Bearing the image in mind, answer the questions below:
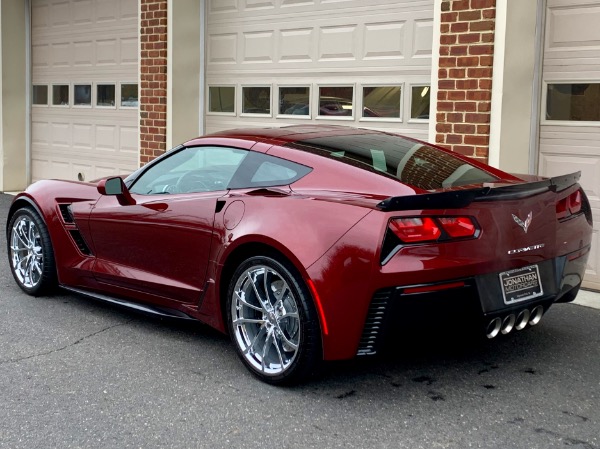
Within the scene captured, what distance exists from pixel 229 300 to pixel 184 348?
0.65m

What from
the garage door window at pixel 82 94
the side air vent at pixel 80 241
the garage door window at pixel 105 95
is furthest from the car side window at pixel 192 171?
the garage door window at pixel 82 94

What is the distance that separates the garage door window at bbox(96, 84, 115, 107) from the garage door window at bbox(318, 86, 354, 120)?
4.06 metres

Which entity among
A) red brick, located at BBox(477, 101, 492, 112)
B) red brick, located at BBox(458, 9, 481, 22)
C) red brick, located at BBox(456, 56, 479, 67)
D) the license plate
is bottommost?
the license plate

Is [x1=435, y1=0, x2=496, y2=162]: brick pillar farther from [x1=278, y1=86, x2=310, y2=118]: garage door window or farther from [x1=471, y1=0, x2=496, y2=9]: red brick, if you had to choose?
[x1=278, y1=86, x2=310, y2=118]: garage door window

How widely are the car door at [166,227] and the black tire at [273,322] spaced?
387 mm

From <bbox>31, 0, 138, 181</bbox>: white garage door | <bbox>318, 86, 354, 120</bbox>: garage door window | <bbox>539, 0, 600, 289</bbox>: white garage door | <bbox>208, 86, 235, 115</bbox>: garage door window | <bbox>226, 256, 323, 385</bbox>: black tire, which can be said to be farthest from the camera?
<bbox>31, 0, 138, 181</bbox>: white garage door

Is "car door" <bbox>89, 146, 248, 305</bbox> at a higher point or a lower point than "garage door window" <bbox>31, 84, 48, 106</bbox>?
lower

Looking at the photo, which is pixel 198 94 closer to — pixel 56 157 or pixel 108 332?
pixel 56 157

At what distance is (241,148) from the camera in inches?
200

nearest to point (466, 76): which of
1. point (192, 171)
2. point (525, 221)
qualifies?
point (192, 171)

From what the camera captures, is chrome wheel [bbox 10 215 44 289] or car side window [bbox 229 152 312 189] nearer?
car side window [bbox 229 152 312 189]

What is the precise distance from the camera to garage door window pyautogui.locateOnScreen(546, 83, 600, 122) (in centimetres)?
683

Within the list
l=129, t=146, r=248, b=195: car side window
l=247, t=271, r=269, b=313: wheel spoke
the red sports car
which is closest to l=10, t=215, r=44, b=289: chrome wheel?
the red sports car

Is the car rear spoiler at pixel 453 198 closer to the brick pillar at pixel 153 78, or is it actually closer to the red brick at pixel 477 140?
the red brick at pixel 477 140
